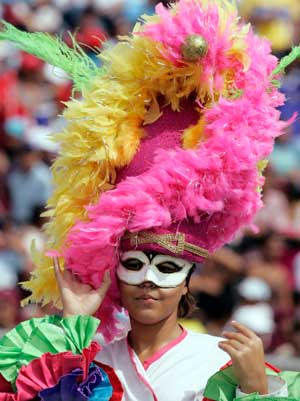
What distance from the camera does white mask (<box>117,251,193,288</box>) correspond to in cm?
346

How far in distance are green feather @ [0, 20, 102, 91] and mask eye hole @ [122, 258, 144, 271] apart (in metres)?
0.59

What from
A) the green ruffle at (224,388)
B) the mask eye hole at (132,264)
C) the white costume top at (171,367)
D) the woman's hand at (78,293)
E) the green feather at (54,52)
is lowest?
the white costume top at (171,367)

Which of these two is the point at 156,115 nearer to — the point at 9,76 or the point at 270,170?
the point at 270,170

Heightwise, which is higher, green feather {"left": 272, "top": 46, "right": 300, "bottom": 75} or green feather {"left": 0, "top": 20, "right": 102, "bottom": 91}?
green feather {"left": 272, "top": 46, "right": 300, "bottom": 75}

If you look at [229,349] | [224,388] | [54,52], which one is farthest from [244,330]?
[54,52]

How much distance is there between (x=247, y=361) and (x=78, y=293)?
1.91ft

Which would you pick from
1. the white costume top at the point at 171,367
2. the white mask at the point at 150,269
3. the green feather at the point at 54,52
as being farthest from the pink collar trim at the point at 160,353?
the green feather at the point at 54,52

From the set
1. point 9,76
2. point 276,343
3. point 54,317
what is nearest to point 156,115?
point 54,317

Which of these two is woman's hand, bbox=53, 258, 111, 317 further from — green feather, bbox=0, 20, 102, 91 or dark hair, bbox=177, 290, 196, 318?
green feather, bbox=0, 20, 102, 91

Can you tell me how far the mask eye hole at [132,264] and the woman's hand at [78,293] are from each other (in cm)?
8

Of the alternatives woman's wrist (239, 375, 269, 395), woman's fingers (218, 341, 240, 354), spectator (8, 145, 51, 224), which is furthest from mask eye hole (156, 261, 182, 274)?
spectator (8, 145, 51, 224)

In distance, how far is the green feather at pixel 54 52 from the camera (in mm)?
3666

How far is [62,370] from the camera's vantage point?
3.36 m

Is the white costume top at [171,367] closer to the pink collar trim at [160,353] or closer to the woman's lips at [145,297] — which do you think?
the pink collar trim at [160,353]
